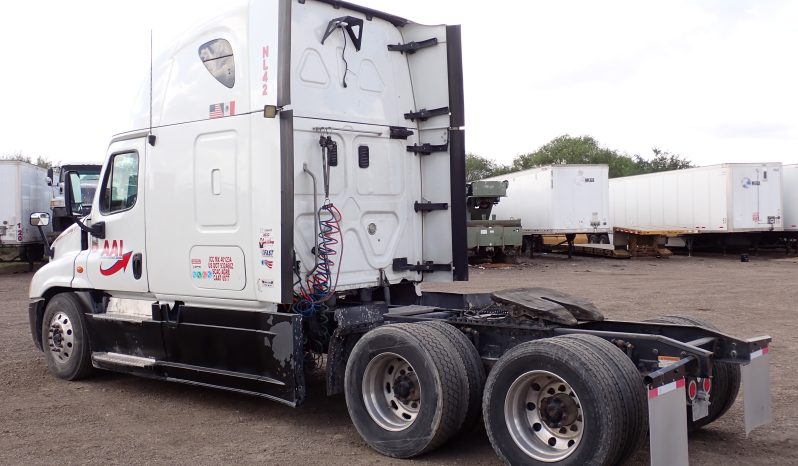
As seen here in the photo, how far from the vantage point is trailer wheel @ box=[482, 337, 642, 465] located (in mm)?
4364

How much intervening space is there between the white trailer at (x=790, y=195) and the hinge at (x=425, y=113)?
1004 inches

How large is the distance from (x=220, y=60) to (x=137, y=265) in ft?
7.09

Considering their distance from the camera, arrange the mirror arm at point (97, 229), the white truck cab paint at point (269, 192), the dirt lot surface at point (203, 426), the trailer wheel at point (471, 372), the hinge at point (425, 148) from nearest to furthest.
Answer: the trailer wheel at point (471, 372) < the dirt lot surface at point (203, 426) < the white truck cab paint at point (269, 192) < the hinge at point (425, 148) < the mirror arm at point (97, 229)

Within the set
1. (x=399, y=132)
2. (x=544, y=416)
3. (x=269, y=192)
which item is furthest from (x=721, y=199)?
(x=544, y=416)

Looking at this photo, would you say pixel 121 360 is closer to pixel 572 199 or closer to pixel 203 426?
pixel 203 426

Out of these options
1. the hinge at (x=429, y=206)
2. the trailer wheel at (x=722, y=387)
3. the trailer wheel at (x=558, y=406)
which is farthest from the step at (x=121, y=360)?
the trailer wheel at (x=722, y=387)

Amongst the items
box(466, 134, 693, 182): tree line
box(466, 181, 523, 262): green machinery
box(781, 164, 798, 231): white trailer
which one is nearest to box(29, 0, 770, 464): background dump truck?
box(466, 181, 523, 262): green machinery

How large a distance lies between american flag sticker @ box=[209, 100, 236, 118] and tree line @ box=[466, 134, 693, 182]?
57.1m

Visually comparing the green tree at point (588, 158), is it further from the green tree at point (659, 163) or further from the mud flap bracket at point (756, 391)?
the mud flap bracket at point (756, 391)

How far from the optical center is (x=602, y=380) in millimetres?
4383

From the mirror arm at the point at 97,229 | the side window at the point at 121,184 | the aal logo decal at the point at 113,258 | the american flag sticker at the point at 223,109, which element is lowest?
the aal logo decal at the point at 113,258

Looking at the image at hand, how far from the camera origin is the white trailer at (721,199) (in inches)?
1065

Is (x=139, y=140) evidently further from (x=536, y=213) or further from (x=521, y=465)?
(x=536, y=213)

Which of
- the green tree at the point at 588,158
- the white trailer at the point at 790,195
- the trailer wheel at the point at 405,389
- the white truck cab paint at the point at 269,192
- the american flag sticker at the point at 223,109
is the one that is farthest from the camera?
the green tree at the point at 588,158
